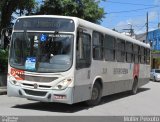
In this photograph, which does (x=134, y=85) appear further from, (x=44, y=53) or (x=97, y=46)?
(x=44, y=53)

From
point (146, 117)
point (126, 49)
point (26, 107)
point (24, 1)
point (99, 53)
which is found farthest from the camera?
point (24, 1)

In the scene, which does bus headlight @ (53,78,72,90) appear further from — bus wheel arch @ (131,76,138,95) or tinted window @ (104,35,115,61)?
bus wheel arch @ (131,76,138,95)

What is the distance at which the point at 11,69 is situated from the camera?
13.8 metres

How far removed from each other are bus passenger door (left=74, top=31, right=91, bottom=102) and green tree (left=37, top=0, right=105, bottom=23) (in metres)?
14.7

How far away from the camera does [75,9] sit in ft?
95.1

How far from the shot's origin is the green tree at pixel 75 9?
95.0 feet

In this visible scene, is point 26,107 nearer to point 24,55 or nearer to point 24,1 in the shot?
point 24,55

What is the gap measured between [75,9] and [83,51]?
1539 centimetres

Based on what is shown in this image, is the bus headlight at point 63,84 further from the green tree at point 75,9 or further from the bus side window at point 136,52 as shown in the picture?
the green tree at point 75,9

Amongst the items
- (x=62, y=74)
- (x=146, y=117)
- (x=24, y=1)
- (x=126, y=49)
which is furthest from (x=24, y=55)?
(x=24, y=1)

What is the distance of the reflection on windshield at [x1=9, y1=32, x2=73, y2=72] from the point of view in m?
13.2

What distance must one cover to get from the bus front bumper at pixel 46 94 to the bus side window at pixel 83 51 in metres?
→ 0.99

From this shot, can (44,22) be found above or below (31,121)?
above

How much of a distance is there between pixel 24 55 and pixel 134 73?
9169 millimetres
